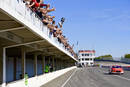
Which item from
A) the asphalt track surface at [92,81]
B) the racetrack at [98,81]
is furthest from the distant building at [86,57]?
the racetrack at [98,81]

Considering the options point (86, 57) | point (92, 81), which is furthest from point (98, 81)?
point (86, 57)

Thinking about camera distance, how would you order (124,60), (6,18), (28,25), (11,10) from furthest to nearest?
(124,60) → (28,25) → (6,18) → (11,10)

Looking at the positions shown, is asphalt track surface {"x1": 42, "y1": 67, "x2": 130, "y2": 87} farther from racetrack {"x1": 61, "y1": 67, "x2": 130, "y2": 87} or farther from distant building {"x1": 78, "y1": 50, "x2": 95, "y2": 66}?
distant building {"x1": 78, "y1": 50, "x2": 95, "y2": 66}

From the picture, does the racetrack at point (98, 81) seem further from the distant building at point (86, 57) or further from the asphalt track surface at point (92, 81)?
the distant building at point (86, 57)

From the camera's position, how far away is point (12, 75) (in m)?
27.4

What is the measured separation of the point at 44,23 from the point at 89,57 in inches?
6358

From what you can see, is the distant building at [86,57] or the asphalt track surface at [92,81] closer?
the asphalt track surface at [92,81]

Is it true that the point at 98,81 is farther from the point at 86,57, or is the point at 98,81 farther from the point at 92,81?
the point at 86,57

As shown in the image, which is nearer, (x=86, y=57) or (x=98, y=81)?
(x=98, y=81)

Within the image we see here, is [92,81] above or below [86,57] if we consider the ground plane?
below

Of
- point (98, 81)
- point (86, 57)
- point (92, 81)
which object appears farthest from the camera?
point (86, 57)

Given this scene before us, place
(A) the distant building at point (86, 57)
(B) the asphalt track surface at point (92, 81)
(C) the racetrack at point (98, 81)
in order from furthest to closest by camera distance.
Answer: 1. (A) the distant building at point (86, 57)
2. (B) the asphalt track surface at point (92, 81)
3. (C) the racetrack at point (98, 81)

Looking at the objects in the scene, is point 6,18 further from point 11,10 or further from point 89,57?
point 89,57

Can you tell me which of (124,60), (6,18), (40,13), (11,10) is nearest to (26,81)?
(40,13)
